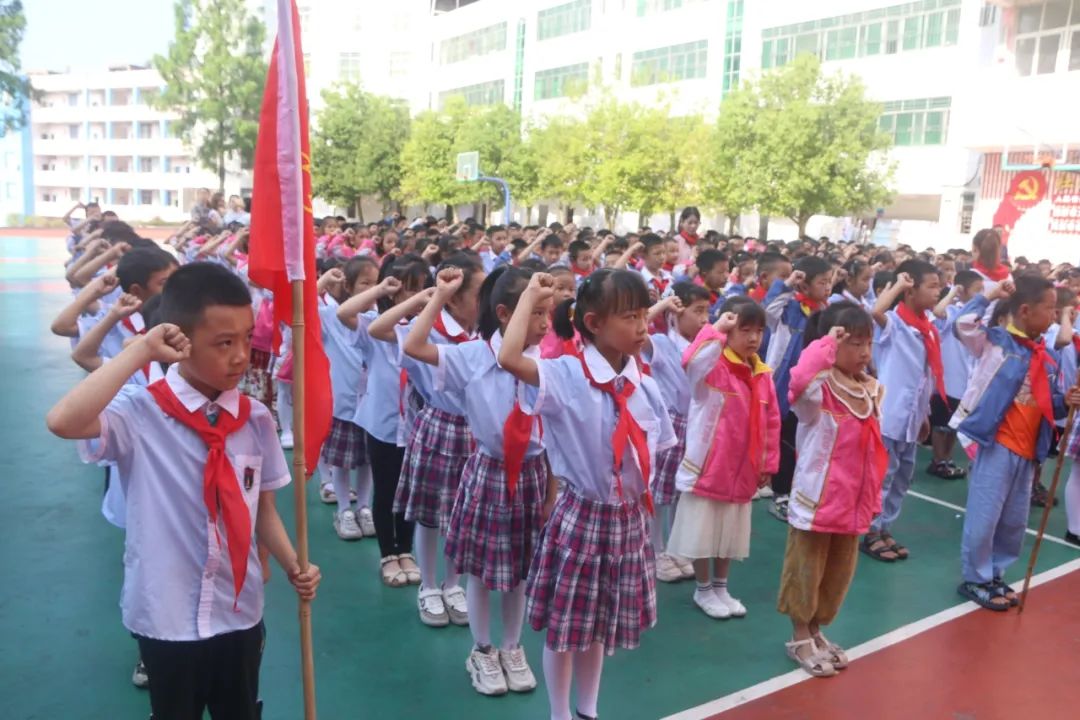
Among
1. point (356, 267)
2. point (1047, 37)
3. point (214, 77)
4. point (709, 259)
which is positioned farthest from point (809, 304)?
point (214, 77)

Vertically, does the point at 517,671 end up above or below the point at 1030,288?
below

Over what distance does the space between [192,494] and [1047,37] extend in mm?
22062

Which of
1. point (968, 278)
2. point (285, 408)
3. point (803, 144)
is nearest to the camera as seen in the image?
point (285, 408)

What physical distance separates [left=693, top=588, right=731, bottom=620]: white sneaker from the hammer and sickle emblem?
61.1ft

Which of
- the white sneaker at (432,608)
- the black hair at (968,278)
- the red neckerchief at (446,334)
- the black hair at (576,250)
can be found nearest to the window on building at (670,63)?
the black hair at (576,250)

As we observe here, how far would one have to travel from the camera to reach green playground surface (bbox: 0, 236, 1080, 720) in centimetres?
315

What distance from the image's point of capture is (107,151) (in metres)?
56.5

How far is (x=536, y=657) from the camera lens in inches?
140

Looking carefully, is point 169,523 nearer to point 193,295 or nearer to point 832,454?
point 193,295

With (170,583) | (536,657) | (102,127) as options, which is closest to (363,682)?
(536,657)

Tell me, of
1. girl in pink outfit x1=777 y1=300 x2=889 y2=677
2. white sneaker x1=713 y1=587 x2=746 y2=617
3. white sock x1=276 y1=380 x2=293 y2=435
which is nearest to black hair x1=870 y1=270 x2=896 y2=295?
girl in pink outfit x1=777 y1=300 x2=889 y2=677

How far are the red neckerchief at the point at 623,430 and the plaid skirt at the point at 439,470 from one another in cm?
99

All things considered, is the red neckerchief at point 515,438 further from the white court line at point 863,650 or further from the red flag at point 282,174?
the white court line at point 863,650

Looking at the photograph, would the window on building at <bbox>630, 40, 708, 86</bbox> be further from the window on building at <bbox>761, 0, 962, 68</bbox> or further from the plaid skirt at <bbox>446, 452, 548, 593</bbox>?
the plaid skirt at <bbox>446, 452, 548, 593</bbox>
